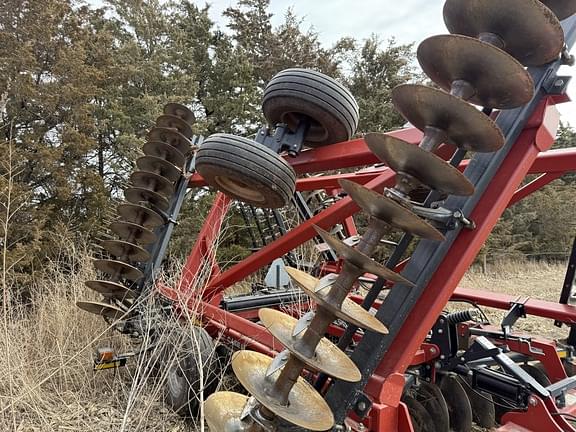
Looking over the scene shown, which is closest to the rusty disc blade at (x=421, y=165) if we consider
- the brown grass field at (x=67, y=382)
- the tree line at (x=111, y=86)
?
the brown grass field at (x=67, y=382)

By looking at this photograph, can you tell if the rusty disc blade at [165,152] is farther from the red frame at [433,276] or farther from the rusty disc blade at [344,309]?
the rusty disc blade at [344,309]

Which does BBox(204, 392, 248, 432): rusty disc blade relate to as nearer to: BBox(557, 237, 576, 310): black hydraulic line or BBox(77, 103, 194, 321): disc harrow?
BBox(77, 103, 194, 321): disc harrow

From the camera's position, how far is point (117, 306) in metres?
3.17

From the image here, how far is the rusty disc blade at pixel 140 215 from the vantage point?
3.22 metres

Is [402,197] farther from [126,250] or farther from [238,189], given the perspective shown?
[126,250]

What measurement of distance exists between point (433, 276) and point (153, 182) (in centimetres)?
249

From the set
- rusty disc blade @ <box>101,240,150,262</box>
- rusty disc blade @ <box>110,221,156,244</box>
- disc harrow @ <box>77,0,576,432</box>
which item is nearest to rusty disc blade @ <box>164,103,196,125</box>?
rusty disc blade @ <box>110,221,156,244</box>

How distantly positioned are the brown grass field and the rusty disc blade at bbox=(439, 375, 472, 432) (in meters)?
1.57

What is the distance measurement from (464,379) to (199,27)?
13.2 m

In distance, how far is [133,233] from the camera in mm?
3244

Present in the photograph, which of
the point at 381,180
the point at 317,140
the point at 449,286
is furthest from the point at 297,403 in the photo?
the point at 317,140

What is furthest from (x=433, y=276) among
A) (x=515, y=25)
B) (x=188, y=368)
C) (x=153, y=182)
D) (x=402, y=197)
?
(x=153, y=182)

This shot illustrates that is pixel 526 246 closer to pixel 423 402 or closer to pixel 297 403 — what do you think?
pixel 423 402

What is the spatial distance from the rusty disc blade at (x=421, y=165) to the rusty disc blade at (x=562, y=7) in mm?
772
